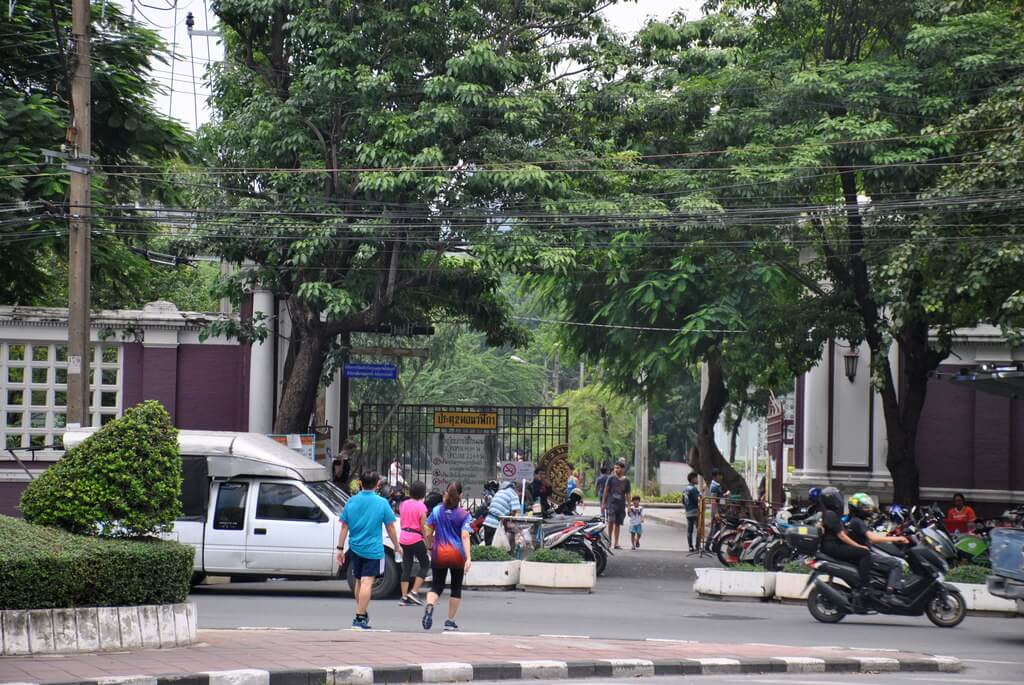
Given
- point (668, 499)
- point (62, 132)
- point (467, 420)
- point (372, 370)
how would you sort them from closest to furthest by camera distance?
point (62, 132), point (372, 370), point (467, 420), point (668, 499)

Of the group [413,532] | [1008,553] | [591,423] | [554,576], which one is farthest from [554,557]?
[591,423]

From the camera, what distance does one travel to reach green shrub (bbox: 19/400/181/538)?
11.2 metres

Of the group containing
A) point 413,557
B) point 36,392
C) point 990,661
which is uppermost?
point 36,392

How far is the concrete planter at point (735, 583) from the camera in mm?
18359

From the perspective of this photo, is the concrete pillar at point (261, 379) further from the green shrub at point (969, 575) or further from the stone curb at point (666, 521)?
the stone curb at point (666, 521)

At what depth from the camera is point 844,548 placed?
50.9 ft

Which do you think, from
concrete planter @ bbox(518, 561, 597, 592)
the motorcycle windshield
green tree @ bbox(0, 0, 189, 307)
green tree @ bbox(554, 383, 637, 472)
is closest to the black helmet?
the motorcycle windshield

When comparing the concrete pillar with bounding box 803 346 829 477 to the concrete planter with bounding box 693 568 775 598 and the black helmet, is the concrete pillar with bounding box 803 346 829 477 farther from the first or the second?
the black helmet

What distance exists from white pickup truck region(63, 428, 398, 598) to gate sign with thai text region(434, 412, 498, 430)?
7.89 m

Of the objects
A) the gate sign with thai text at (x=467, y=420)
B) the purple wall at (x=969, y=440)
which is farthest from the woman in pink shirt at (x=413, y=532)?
the purple wall at (x=969, y=440)

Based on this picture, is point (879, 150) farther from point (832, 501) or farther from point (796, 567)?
point (832, 501)

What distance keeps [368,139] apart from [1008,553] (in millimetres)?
12155

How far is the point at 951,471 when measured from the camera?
2648 cm

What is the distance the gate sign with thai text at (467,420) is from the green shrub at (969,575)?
9837 millimetres
